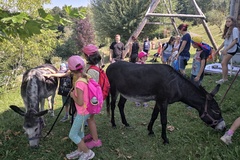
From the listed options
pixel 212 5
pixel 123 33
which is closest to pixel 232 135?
pixel 123 33

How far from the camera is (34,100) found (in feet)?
13.0

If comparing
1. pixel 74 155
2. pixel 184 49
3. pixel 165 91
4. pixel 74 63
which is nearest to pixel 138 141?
pixel 165 91

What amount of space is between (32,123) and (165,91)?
241cm

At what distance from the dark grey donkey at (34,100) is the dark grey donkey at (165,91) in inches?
65.8

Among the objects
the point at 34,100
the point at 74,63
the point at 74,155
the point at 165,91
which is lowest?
the point at 74,155

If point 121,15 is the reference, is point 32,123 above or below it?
below

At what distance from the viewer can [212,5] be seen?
47562mm

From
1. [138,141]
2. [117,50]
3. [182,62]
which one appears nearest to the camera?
[138,141]

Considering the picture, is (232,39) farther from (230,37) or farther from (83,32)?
(83,32)

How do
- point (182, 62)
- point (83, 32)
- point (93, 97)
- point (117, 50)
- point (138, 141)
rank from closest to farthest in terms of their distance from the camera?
point (93, 97) < point (138, 141) < point (182, 62) < point (117, 50) < point (83, 32)

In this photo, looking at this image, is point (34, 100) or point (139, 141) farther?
point (139, 141)

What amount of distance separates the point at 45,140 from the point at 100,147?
1146 millimetres

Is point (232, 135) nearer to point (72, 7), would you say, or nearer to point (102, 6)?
point (72, 7)

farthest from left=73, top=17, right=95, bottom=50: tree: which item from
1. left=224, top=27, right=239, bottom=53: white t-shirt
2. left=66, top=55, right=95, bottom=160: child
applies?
left=66, top=55, right=95, bottom=160: child
